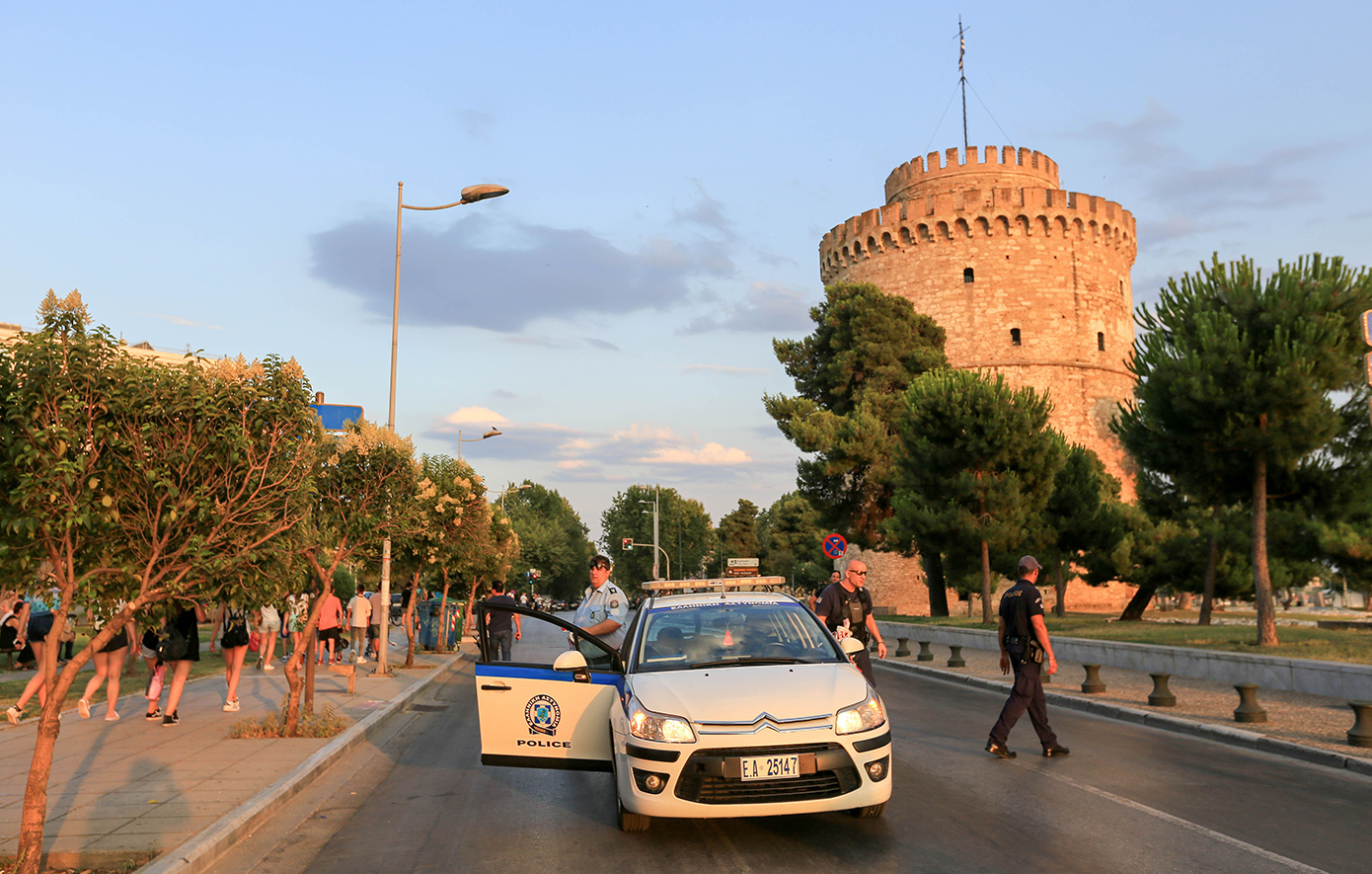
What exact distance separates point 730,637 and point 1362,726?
6.52 m

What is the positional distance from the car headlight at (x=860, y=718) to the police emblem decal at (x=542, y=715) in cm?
213

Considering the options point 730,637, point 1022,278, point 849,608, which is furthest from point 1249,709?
point 1022,278

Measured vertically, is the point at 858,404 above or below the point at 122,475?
above

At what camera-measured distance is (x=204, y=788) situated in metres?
7.93

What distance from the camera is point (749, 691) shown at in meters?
6.27

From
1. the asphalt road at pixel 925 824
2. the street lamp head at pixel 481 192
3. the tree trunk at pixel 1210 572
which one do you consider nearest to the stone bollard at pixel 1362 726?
the asphalt road at pixel 925 824

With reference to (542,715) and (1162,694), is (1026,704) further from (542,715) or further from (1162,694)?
(1162,694)

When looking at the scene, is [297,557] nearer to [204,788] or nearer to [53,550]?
[204,788]

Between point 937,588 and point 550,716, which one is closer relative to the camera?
point 550,716

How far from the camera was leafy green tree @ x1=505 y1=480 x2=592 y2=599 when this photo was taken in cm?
10062

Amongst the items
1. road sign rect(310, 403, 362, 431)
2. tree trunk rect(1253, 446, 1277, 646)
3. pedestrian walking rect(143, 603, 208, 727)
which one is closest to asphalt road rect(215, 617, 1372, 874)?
pedestrian walking rect(143, 603, 208, 727)

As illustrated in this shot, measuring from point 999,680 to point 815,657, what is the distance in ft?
37.7

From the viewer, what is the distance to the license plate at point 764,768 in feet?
19.3

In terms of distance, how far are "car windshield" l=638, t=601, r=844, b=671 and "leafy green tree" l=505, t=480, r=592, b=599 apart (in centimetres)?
7671
